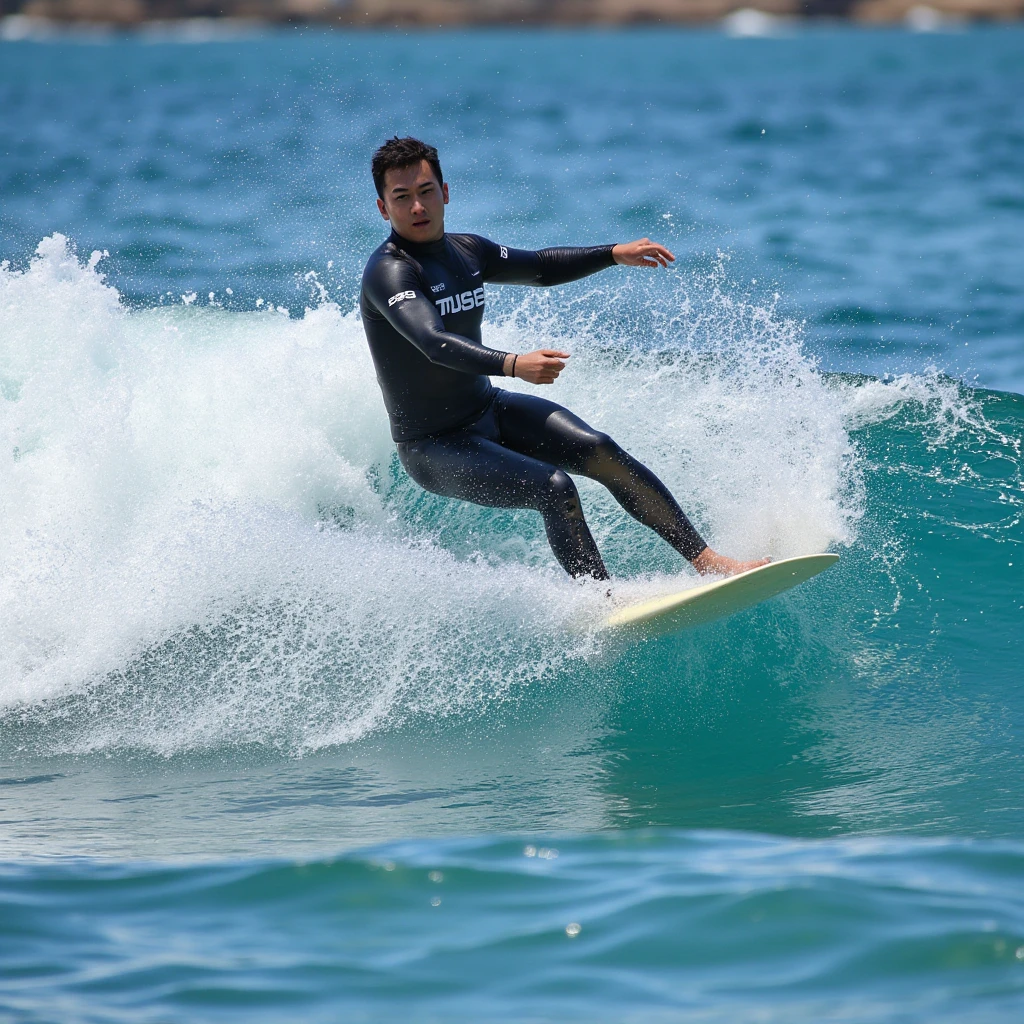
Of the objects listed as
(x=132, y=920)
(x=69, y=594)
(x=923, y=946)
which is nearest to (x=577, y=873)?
(x=923, y=946)

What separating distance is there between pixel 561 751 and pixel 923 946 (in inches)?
→ 83.2

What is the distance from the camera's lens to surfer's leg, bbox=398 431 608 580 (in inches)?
205

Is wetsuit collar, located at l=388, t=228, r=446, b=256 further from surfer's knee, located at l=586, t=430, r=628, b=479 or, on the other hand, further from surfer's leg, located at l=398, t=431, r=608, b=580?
surfer's knee, located at l=586, t=430, r=628, b=479

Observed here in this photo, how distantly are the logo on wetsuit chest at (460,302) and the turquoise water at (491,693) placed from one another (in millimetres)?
1016

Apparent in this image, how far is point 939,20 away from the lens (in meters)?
92.6

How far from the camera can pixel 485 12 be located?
9481 centimetres

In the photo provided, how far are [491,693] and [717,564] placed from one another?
3.45ft

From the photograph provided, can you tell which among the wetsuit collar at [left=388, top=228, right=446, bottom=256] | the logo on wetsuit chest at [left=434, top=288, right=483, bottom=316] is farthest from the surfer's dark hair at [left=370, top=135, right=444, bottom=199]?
the logo on wetsuit chest at [left=434, top=288, right=483, bottom=316]

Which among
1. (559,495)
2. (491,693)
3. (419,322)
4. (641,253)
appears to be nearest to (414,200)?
(419,322)

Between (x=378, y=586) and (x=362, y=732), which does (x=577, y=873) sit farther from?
(x=378, y=586)

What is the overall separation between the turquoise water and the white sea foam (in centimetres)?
2

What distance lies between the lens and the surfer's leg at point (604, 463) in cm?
535

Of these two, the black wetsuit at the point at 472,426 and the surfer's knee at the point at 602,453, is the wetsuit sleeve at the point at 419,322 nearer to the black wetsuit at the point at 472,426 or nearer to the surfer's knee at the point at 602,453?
the black wetsuit at the point at 472,426

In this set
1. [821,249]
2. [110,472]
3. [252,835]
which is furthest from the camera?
[821,249]
